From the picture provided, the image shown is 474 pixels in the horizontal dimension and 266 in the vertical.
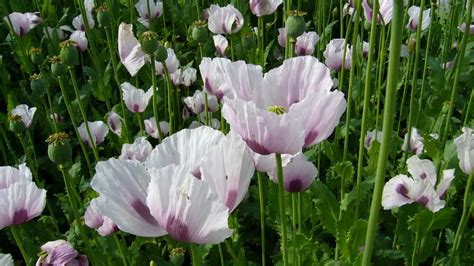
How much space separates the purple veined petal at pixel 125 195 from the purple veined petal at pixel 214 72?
12 centimetres

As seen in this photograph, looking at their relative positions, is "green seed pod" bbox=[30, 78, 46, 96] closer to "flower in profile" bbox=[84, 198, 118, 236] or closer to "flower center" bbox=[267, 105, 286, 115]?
"flower in profile" bbox=[84, 198, 118, 236]

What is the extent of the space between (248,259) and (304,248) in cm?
32

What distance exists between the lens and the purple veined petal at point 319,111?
0.51m

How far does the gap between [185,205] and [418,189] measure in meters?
0.58

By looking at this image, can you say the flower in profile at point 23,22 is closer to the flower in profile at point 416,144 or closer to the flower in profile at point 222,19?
the flower in profile at point 222,19

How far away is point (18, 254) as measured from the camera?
1446 mm

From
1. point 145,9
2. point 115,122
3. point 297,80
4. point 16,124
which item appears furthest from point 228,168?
point 145,9

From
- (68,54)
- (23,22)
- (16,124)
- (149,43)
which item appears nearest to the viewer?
(149,43)

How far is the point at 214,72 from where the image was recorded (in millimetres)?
739

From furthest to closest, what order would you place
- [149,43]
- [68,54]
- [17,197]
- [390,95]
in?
1. [68,54]
2. [149,43]
3. [17,197]
4. [390,95]

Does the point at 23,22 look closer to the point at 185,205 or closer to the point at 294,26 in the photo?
the point at 294,26

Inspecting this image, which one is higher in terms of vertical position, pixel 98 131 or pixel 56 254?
pixel 56 254

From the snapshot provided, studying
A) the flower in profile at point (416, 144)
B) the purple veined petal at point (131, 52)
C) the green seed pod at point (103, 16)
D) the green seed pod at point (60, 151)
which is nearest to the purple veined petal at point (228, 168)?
the green seed pod at point (60, 151)

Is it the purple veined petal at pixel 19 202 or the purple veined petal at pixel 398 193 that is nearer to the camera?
the purple veined petal at pixel 19 202
